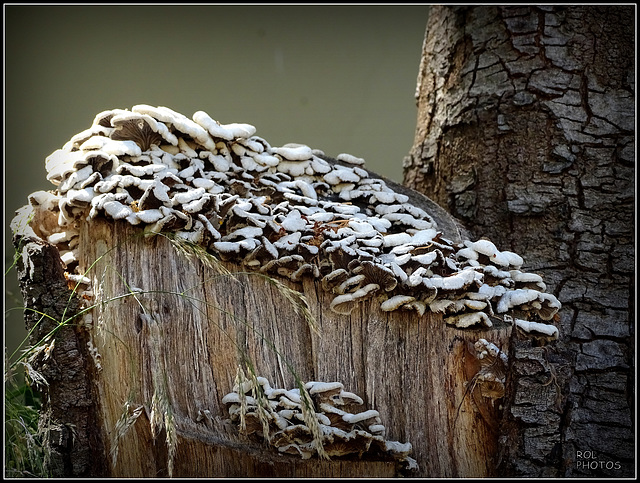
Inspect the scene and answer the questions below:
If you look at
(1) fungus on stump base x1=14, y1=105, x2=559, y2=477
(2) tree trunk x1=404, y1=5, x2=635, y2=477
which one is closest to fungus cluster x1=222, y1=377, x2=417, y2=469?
(1) fungus on stump base x1=14, y1=105, x2=559, y2=477

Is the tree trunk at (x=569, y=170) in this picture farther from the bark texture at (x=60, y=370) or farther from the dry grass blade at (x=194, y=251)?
the bark texture at (x=60, y=370)

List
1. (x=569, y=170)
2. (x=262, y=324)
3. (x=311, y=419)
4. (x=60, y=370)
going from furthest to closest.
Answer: (x=569, y=170), (x=262, y=324), (x=60, y=370), (x=311, y=419)

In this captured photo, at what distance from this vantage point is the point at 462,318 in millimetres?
1841

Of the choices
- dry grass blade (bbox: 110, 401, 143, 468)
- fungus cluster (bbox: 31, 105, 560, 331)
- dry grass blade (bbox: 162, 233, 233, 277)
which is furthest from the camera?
fungus cluster (bbox: 31, 105, 560, 331)

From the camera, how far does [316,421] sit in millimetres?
1635

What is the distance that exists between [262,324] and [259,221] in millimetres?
324

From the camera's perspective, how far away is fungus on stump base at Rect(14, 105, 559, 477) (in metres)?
1.76

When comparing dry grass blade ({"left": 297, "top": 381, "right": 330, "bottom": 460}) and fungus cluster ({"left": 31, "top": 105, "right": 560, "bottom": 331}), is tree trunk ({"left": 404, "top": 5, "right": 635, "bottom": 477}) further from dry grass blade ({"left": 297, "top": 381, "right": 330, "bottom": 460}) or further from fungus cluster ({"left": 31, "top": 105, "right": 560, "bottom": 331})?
dry grass blade ({"left": 297, "top": 381, "right": 330, "bottom": 460})

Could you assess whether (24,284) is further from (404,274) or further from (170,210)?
(404,274)

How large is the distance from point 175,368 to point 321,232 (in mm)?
612

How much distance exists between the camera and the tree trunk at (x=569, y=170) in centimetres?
241

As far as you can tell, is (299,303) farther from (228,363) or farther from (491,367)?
(491,367)

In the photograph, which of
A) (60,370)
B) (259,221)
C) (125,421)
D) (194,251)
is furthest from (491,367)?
(60,370)

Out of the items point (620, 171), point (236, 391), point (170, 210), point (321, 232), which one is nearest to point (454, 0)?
point (620, 171)
